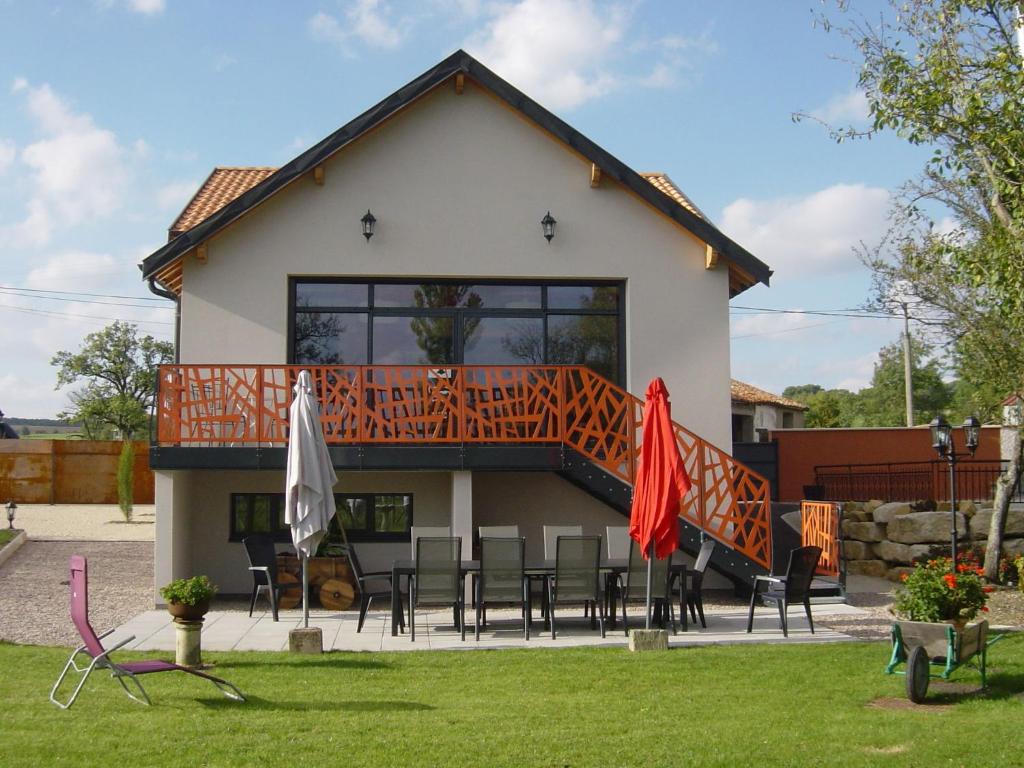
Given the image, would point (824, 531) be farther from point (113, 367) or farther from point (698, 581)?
point (113, 367)

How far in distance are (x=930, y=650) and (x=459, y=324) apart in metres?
8.20

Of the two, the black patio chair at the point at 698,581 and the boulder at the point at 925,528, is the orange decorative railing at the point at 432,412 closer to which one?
the black patio chair at the point at 698,581

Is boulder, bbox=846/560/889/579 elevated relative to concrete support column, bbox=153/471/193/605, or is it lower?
lower

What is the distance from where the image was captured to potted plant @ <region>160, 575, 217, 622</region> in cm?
898

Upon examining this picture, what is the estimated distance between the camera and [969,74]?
11.1 m

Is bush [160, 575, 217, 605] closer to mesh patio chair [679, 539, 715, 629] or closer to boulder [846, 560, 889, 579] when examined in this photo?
mesh patio chair [679, 539, 715, 629]

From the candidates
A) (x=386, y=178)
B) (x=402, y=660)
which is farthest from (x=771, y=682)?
(x=386, y=178)

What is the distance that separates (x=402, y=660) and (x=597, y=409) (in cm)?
487

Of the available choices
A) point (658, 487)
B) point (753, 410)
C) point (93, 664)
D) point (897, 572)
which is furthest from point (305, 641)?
point (753, 410)

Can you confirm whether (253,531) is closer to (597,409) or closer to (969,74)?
(597,409)

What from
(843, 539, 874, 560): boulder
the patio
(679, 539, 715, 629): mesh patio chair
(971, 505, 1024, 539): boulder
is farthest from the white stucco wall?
(971, 505, 1024, 539): boulder

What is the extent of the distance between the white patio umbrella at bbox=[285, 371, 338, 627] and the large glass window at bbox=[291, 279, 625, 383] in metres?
3.99

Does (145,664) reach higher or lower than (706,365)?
lower

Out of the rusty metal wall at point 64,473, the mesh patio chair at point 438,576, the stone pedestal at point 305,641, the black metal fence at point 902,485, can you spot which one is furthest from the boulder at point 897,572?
the rusty metal wall at point 64,473
